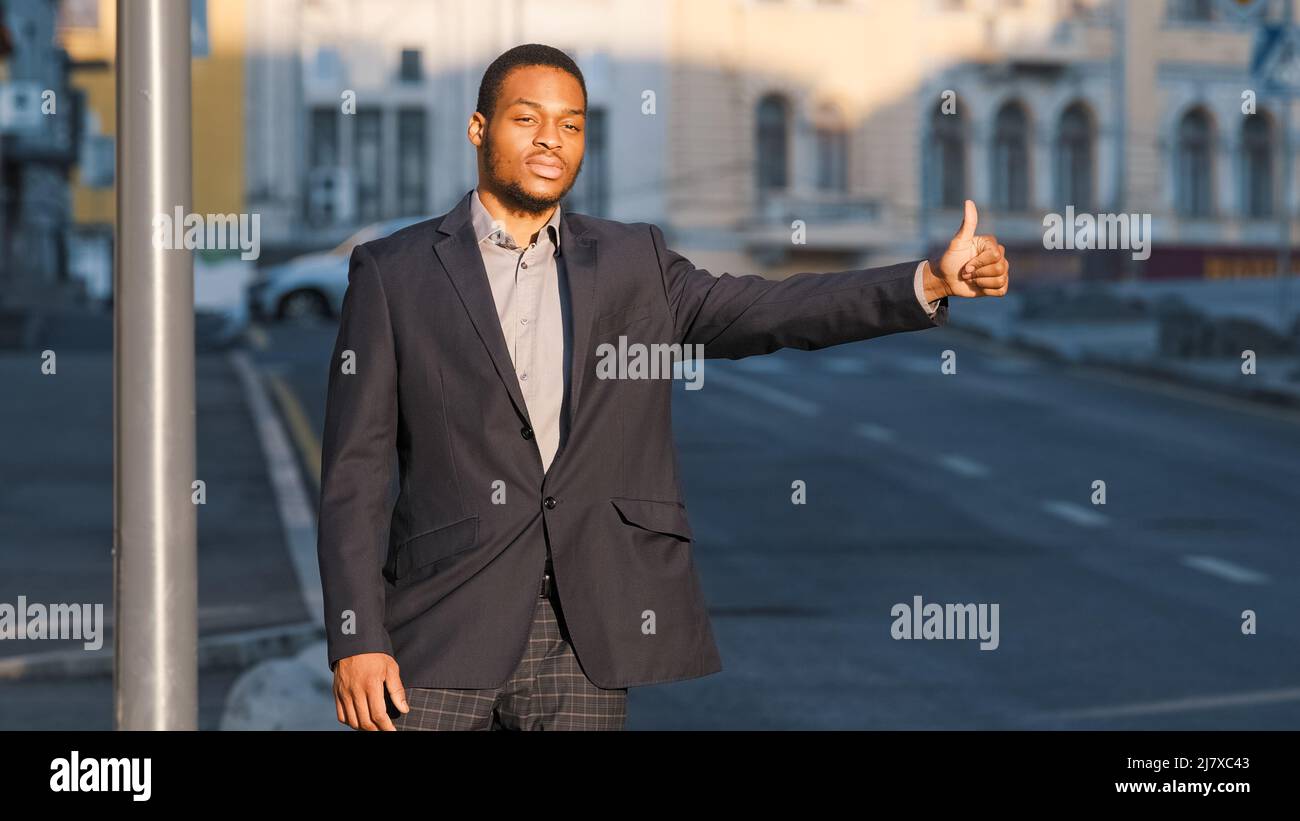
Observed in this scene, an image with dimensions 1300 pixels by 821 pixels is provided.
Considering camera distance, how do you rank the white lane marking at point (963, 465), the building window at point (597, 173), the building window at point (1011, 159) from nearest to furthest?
the white lane marking at point (963, 465)
the building window at point (597, 173)
the building window at point (1011, 159)

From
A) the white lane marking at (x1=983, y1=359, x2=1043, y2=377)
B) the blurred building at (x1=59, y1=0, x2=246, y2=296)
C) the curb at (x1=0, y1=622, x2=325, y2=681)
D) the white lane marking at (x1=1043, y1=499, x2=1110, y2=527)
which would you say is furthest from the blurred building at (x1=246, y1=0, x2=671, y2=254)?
the curb at (x1=0, y1=622, x2=325, y2=681)

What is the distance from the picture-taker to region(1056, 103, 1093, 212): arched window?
55312mm

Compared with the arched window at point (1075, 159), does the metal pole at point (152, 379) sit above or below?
below

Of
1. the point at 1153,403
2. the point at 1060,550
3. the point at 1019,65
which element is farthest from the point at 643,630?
the point at 1019,65

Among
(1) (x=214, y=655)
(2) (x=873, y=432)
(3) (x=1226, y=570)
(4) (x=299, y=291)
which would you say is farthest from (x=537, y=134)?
(4) (x=299, y=291)

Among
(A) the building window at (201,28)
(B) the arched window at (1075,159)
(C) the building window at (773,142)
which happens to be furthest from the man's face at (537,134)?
(B) the arched window at (1075,159)

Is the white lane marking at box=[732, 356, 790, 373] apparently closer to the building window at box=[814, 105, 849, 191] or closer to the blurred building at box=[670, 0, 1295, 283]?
the blurred building at box=[670, 0, 1295, 283]

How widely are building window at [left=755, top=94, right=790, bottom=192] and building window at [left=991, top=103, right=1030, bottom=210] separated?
5.30 metres

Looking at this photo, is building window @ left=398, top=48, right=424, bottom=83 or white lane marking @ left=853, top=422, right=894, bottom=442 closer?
white lane marking @ left=853, top=422, right=894, bottom=442

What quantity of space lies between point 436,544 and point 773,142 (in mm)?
50607

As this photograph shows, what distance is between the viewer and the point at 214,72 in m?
52.8

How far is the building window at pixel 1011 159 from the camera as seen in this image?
54.5m

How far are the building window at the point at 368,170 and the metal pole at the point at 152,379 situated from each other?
47.7 m

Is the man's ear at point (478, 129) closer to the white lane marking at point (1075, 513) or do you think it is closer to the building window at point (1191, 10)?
the white lane marking at point (1075, 513)
